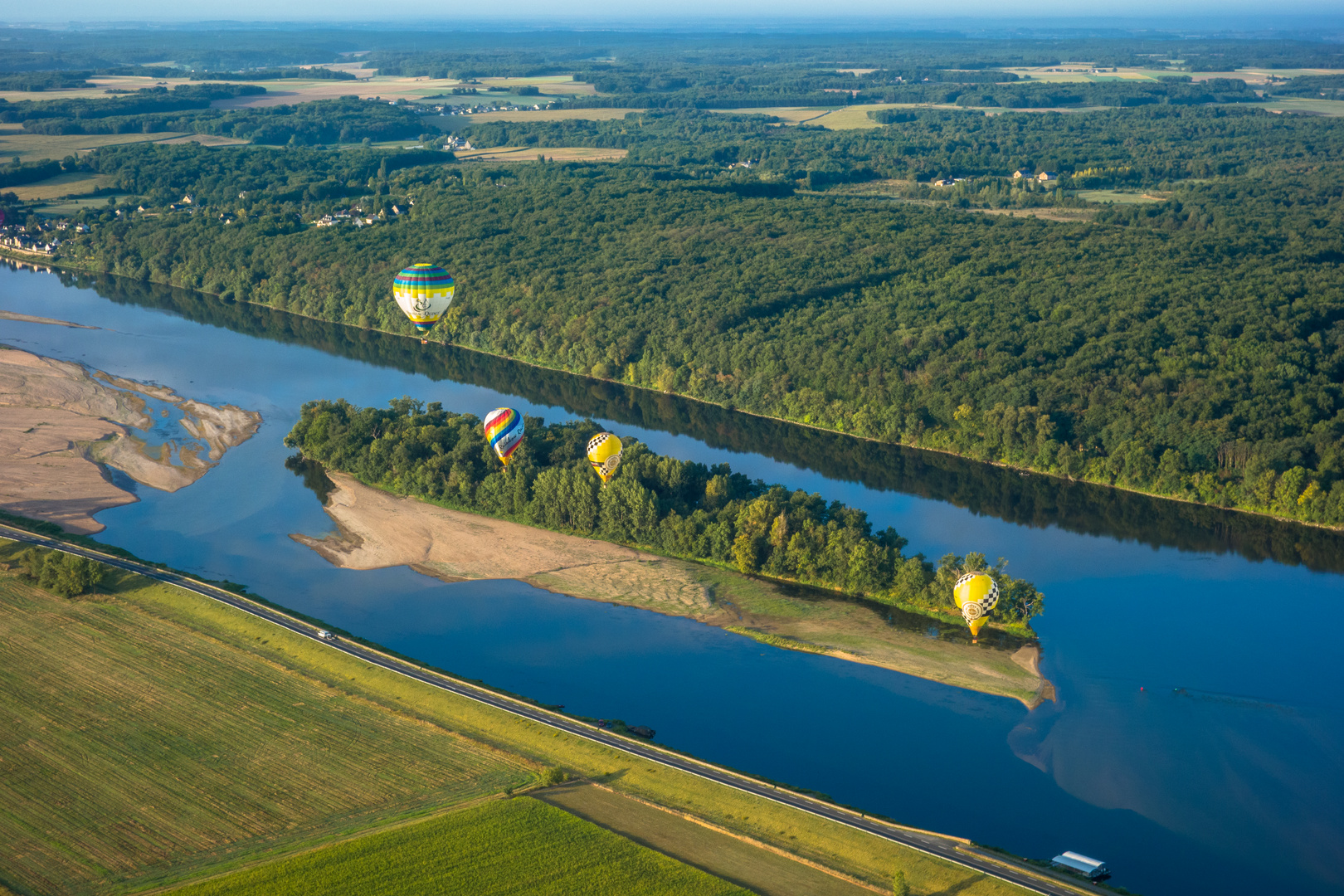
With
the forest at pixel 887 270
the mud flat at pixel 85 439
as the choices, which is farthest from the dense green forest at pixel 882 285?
the mud flat at pixel 85 439

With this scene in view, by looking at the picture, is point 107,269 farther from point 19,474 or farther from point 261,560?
point 261,560

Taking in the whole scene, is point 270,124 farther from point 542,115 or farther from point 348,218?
point 348,218

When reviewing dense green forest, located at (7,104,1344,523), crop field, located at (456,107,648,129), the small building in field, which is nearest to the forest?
dense green forest, located at (7,104,1344,523)

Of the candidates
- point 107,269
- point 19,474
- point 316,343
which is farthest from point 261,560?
point 107,269

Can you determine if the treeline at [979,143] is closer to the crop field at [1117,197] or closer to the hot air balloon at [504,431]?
the crop field at [1117,197]

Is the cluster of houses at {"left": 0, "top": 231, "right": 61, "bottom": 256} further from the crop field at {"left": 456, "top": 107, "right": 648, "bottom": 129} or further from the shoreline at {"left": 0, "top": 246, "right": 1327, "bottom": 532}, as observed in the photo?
the crop field at {"left": 456, "top": 107, "right": 648, "bottom": 129}

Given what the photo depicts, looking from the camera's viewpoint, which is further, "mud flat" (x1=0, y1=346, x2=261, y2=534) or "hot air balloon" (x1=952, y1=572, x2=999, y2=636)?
"mud flat" (x1=0, y1=346, x2=261, y2=534)
